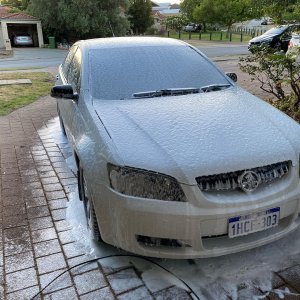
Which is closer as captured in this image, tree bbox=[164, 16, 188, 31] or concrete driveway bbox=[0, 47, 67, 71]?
concrete driveway bbox=[0, 47, 67, 71]

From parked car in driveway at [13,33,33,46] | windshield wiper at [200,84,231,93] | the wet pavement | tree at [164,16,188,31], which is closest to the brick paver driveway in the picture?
the wet pavement

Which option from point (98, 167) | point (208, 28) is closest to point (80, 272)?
point (98, 167)

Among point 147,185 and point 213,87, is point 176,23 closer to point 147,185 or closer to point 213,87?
point 213,87

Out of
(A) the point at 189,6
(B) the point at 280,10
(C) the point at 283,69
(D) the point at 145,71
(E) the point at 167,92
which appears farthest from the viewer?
(A) the point at 189,6

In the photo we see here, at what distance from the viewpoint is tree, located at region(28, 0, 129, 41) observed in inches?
1117

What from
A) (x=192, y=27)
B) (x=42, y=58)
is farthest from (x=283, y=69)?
(x=192, y=27)

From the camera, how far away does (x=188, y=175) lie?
2270mm

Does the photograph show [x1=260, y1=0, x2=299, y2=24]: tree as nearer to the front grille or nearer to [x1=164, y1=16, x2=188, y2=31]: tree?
the front grille

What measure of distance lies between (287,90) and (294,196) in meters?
6.86

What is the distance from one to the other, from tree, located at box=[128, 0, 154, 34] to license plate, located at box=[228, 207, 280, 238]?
36.0 meters

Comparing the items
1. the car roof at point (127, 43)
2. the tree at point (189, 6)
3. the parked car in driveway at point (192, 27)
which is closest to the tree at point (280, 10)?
the car roof at point (127, 43)

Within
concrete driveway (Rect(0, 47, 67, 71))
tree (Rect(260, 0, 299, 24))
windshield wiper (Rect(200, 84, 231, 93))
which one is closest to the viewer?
windshield wiper (Rect(200, 84, 231, 93))

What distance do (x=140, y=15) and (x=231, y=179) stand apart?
36882 millimetres

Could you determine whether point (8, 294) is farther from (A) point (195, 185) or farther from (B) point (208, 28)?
(B) point (208, 28)
